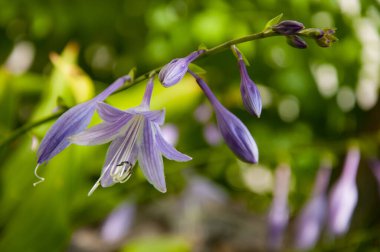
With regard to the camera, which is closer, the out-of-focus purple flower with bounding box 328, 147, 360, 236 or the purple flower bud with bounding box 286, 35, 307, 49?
the purple flower bud with bounding box 286, 35, 307, 49

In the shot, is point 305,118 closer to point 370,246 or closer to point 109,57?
point 370,246

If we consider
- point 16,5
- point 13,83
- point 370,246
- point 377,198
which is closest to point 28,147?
point 13,83

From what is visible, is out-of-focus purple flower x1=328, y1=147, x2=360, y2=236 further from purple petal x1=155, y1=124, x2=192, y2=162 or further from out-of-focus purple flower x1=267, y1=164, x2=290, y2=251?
purple petal x1=155, y1=124, x2=192, y2=162

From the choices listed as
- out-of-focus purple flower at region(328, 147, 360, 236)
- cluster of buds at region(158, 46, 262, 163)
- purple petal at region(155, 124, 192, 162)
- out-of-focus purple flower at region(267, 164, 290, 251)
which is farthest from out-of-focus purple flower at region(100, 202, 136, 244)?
cluster of buds at region(158, 46, 262, 163)

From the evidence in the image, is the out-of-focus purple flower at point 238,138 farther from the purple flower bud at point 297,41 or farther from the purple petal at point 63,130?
the purple petal at point 63,130

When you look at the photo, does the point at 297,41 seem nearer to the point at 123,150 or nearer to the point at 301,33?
the point at 301,33

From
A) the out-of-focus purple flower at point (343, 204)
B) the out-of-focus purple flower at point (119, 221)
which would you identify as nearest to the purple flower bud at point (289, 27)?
the out-of-focus purple flower at point (343, 204)
